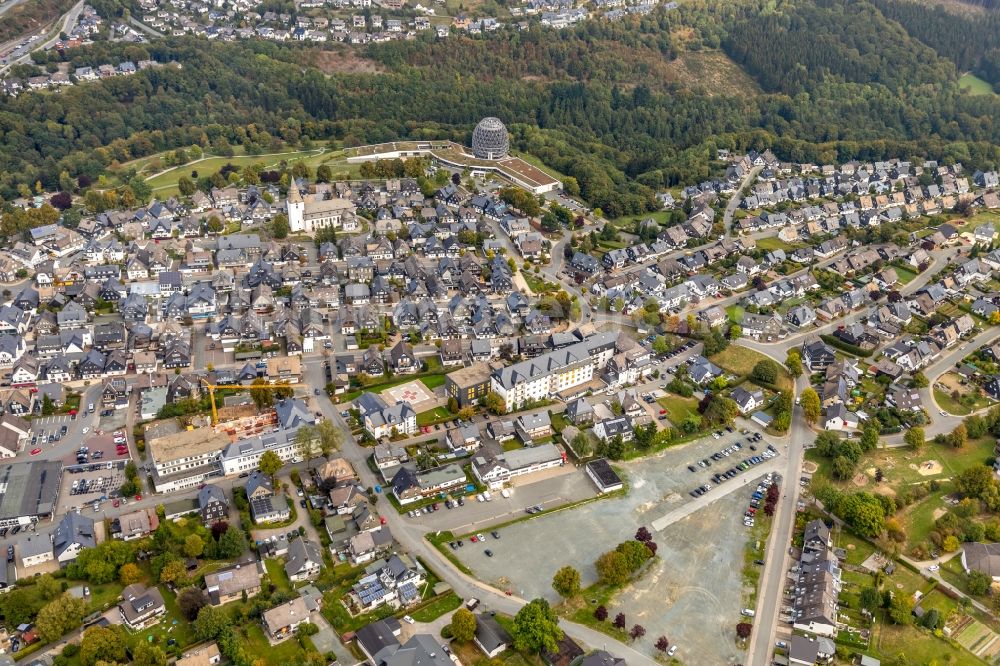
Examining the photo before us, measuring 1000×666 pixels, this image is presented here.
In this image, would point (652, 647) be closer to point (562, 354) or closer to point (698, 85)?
point (562, 354)

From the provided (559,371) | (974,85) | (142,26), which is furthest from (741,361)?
(142,26)

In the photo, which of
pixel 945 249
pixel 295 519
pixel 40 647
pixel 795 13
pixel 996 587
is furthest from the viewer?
pixel 795 13

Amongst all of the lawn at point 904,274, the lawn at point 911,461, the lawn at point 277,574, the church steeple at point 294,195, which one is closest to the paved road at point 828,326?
the lawn at point 904,274

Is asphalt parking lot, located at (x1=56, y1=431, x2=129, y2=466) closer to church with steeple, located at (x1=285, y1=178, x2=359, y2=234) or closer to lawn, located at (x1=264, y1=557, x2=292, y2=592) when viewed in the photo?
lawn, located at (x1=264, y1=557, x2=292, y2=592)

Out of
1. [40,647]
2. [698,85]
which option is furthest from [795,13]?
[40,647]

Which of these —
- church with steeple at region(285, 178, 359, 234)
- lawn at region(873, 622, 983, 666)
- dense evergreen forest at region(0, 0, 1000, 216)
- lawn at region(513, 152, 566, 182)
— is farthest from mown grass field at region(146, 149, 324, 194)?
lawn at region(873, 622, 983, 666)

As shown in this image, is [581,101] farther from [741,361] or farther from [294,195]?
[741,361]
